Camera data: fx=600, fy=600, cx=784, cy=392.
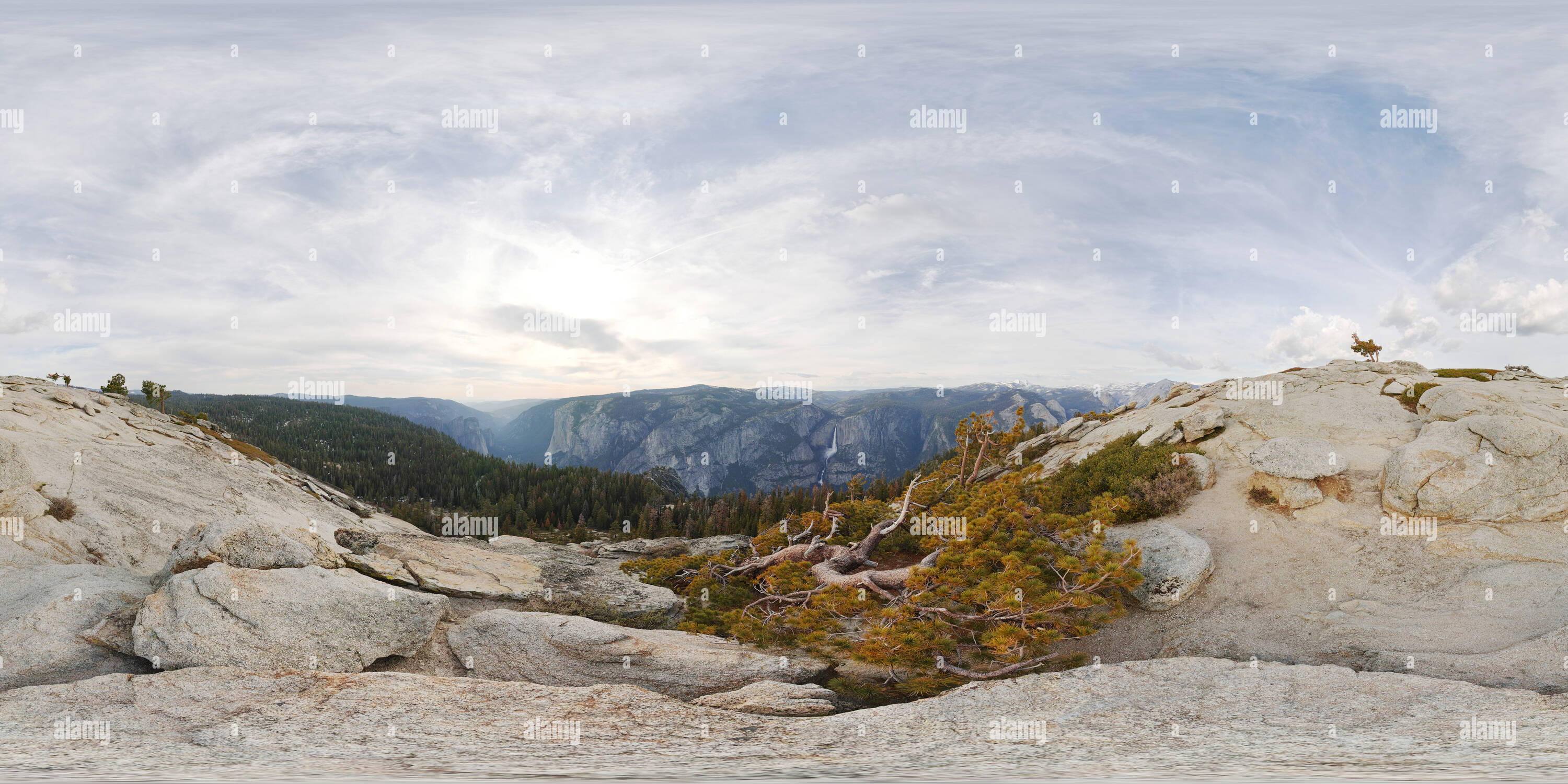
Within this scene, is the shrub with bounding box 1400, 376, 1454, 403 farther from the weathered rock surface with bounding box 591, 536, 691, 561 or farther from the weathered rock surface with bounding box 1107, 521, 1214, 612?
the weathered rock surface with bounding box 591, 536, 691, 561

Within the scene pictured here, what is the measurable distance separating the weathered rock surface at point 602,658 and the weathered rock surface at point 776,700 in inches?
42.4

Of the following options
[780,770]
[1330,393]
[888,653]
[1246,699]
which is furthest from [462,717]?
[1330,393]

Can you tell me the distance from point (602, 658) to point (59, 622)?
1055 cm

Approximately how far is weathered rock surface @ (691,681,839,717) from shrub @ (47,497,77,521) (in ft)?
71.6

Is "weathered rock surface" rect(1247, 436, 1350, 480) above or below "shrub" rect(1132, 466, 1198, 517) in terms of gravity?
above

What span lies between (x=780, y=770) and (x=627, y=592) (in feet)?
44.8

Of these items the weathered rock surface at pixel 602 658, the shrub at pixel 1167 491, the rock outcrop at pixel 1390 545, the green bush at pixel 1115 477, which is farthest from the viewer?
the green bush at pixel 1115 477

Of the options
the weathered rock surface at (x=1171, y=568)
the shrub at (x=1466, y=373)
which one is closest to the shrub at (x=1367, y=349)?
the shrub at (x=1466, y=373)

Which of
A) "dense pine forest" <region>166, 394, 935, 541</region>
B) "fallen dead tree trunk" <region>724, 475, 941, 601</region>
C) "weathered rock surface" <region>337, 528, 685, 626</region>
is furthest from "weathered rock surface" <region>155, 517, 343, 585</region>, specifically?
"dense pine forest" <region>166, 394, 935, 541</region>

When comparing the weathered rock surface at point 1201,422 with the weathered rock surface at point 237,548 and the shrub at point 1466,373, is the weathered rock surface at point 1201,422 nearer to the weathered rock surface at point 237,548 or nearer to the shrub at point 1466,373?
the shrub at point 1466,373

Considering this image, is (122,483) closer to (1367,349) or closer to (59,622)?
(59,622)

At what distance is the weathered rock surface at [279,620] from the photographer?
11.4 m

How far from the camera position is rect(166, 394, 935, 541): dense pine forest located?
203ft

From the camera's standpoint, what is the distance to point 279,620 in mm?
12203
